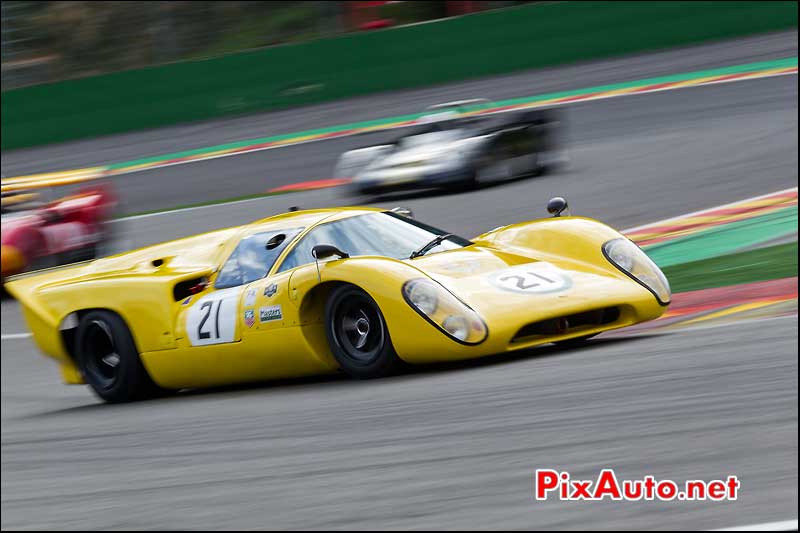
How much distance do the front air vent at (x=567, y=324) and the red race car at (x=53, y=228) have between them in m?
3.02

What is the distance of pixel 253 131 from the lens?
57.8ft

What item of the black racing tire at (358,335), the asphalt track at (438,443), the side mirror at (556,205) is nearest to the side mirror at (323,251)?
the black racing tire at (358,335)

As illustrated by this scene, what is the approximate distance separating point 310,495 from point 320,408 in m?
1.38

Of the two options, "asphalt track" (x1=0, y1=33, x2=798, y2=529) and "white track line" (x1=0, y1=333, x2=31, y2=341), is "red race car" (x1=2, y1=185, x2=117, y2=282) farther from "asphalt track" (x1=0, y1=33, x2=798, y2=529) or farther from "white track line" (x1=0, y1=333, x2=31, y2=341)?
"asphalt track" (x1=0, y1=33, x2=798, y2=529)

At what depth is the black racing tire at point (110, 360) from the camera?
5848 millimetres

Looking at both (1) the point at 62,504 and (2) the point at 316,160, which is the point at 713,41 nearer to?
(2) the point at 316,160

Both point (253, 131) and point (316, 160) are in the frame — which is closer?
point (316, 160)

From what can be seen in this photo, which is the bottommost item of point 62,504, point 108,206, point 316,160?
point 62,504

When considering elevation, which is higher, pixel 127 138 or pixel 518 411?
pixel 127 138

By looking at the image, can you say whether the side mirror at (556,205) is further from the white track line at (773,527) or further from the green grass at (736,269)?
the white track line at (773,527)

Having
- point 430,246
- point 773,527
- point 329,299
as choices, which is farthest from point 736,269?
point 773,527

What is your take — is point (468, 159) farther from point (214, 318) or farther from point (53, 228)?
point (214, 318)

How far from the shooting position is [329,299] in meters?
5.06

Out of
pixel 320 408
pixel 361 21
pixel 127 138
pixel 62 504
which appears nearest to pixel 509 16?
pixel 361 21
